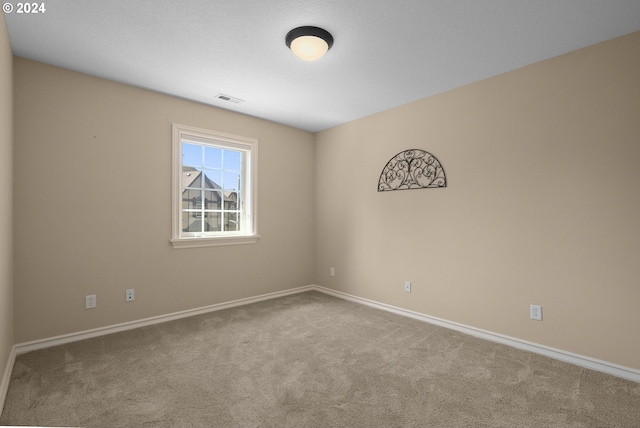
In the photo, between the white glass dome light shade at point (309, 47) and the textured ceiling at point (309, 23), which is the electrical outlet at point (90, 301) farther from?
the white glass dome light shade at point (309, 47)

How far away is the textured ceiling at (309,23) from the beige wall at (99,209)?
0.29 meters

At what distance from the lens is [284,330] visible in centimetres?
310

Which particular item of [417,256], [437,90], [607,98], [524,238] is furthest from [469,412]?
[437,90]

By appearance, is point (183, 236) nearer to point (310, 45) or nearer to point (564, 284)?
point (310, 45)

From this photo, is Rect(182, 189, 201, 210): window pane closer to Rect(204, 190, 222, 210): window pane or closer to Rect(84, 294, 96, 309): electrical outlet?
Rect(204, 190, 222, 210): window pane

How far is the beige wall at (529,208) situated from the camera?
2.28m

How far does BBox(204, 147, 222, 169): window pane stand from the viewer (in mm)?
3797

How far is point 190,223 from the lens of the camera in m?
3.65

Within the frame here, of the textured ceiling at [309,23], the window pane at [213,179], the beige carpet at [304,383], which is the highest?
the textured ceiling at [309,23]

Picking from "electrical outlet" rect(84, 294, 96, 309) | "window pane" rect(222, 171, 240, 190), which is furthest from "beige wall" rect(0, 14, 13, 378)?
"window pane" rect(222, 171, 240, 190)

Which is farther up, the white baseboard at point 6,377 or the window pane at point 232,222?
the window pane at point 232,222

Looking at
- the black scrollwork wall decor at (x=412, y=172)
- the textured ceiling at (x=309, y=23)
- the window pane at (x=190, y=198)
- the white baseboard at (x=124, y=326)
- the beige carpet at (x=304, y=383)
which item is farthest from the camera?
the window pane at (x=190, y=198)

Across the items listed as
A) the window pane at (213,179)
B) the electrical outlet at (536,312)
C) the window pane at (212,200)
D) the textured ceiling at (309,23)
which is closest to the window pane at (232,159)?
the window pane at (213,179)

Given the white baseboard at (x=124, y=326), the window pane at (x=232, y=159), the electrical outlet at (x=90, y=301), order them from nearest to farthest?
the white baseboard at (x=124, y=326) → the electrical outlet at (x=90, y=301) → the window pane at (x=232, y=159)
